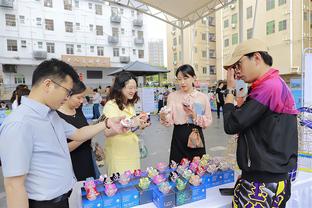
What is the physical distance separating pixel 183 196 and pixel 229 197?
0.27 meters

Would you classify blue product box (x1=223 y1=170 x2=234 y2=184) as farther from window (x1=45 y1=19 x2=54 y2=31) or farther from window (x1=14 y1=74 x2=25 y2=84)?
window (x1=45 y1=19 x2=54 y2=31)

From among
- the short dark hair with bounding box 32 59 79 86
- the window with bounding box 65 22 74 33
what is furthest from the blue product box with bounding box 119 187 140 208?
the window with bounding box 65 22 74 33

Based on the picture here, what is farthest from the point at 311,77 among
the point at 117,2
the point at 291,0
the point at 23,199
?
the point at 291,0

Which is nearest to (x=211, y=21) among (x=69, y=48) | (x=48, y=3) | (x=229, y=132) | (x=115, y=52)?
(x=115, y=52)

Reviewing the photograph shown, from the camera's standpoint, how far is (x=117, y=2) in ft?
23.9

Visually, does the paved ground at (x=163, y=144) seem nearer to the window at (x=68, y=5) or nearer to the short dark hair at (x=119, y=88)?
the short dark hair at (x=119, y=88)

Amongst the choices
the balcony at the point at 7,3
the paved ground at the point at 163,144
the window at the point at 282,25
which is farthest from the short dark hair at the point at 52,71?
the balcony at the point at 7,3

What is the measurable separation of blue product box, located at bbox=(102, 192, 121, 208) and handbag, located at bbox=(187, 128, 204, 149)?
923 millimetres

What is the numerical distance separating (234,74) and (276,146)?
375 millimetres

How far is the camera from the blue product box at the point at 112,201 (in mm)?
1094

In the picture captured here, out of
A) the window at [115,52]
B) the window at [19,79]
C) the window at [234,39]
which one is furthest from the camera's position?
the window at [115,52]

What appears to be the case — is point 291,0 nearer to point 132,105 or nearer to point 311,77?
point 311,77

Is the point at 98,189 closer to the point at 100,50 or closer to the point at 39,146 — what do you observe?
the point at 39,146

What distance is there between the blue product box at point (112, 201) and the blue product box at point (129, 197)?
2cm
